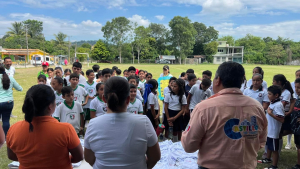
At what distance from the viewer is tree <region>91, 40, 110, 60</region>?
5984cm

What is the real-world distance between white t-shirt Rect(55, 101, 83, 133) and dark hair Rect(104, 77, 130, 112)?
253 centimetres

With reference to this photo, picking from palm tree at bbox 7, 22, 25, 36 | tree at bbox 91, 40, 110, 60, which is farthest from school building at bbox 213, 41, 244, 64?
palm tree at bbox 7, 22, 25, 36

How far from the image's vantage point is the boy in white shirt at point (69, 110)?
390cm

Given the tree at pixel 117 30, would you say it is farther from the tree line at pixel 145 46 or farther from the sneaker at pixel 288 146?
the sneaker at pixel 288 146

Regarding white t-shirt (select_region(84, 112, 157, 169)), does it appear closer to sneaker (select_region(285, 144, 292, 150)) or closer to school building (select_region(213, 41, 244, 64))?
sneaker (select_region(285, 144, 292, 150))

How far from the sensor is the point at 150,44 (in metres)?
66.2

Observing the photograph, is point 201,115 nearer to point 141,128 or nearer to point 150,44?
point 141,128

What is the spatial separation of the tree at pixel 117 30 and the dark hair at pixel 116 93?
6041 centimetres

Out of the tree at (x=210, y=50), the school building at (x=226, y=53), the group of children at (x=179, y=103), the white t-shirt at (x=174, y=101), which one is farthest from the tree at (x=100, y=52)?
the white t-shirt at (x=174, y=101)

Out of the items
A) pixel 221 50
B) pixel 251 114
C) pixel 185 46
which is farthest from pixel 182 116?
pixel 221 50

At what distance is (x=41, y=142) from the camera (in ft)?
5.48

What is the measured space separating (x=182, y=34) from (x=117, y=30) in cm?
1910

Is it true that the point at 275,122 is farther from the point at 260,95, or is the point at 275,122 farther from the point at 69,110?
the point at 69,110

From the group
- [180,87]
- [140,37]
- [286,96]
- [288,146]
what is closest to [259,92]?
[286,96]
